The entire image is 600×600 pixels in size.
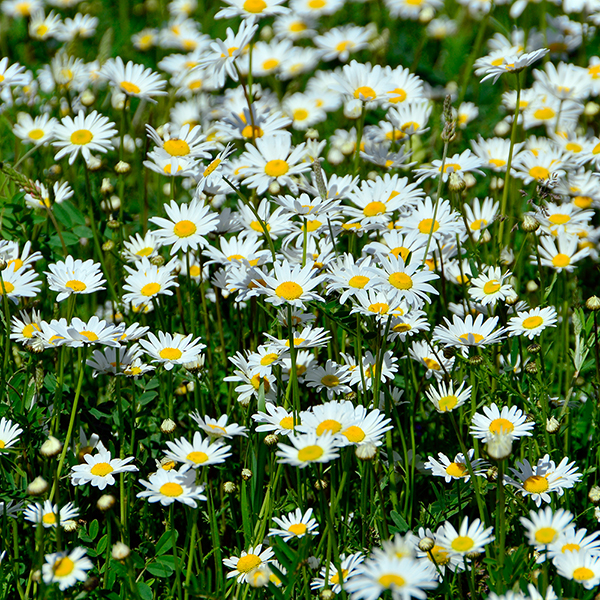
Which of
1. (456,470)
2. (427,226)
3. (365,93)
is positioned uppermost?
(365,93)

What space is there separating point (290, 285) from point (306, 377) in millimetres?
371

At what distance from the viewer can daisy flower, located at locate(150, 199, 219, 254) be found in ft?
9.37

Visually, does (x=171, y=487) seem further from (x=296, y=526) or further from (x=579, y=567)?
(x=579, y=567)

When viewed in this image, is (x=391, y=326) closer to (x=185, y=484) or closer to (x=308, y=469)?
(x=308, y=469)

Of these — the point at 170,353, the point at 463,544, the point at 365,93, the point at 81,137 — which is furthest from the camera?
the point at 365,93

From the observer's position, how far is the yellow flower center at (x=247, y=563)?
229 cm

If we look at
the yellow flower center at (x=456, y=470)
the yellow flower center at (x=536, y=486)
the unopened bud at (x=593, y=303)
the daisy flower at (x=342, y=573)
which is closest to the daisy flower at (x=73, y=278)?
the daisy flower at (x=342, y=573)

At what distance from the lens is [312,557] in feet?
7.86

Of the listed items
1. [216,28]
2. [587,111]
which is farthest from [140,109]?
[587,111]

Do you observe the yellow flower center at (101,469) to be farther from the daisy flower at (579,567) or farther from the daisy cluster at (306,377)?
the daisy flower at (579,567)

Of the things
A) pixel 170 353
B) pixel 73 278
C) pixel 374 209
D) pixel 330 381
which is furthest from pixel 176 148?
pixel 330 381

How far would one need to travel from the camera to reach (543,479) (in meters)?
2.36

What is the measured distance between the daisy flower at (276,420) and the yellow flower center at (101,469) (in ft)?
1.56

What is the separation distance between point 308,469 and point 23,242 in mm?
1746
